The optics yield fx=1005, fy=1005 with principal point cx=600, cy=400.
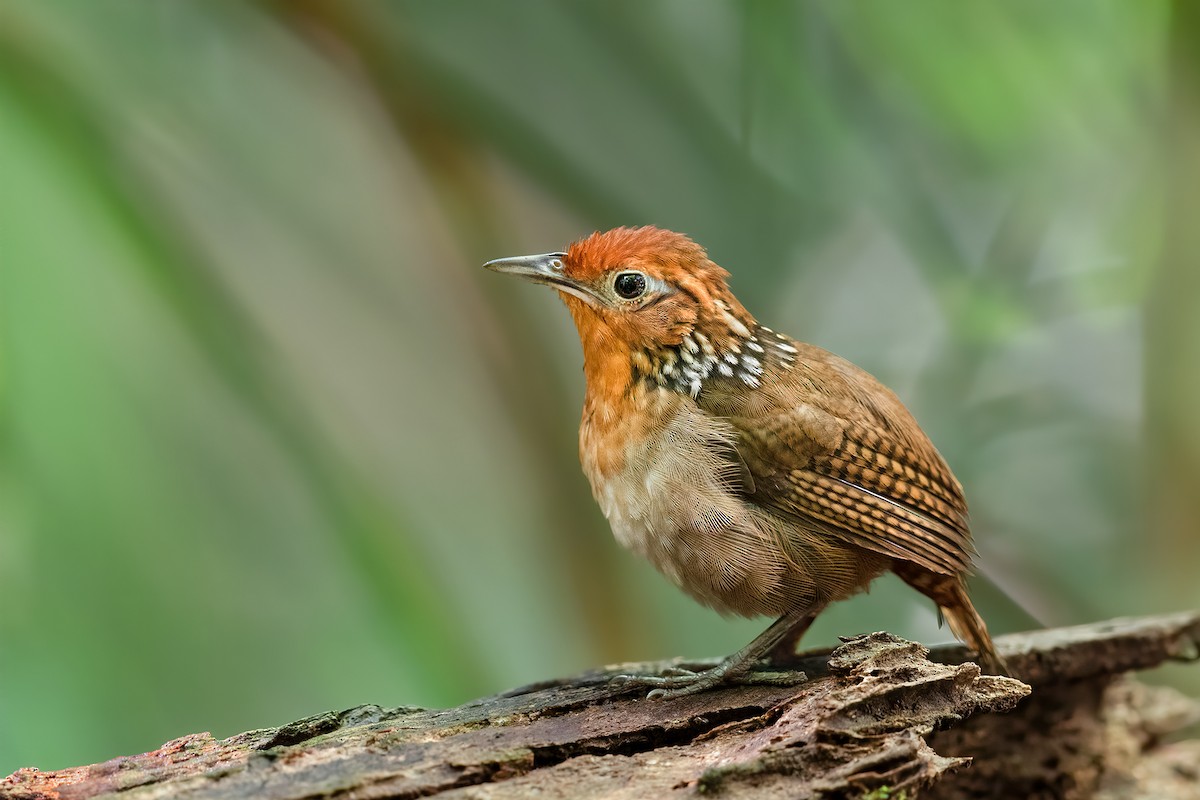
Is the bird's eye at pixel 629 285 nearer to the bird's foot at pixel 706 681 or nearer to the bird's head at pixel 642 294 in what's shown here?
the bird's head at pixel 642 294

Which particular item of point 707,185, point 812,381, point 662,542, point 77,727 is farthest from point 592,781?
point 707,185

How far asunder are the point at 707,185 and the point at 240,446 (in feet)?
8.52

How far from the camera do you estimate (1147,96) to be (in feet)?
17.5

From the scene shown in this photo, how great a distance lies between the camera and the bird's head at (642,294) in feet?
10.2

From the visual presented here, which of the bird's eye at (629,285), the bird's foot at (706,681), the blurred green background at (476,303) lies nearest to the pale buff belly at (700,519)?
the bird's foot at (706,681)

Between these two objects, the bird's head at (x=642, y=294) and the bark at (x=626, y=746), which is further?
the bird's head at (x=642, y=294)

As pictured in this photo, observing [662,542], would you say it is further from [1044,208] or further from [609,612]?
[1044,208]

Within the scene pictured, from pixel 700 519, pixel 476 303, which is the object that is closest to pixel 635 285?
pixel 700 519

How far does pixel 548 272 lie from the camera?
3.18 m

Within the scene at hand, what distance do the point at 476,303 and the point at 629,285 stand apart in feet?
6.51

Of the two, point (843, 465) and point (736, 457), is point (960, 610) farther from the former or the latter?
point (736, 457)

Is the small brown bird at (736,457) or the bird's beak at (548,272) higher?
the bird's beak at (548,272)

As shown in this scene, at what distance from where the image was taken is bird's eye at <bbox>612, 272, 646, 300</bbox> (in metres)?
3.12

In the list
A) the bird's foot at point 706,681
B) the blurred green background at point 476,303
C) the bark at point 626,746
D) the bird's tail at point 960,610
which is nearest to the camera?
the bark at point 626,746
